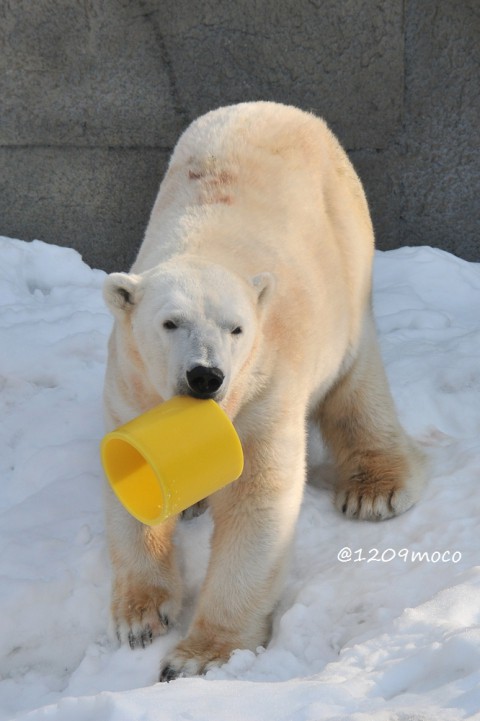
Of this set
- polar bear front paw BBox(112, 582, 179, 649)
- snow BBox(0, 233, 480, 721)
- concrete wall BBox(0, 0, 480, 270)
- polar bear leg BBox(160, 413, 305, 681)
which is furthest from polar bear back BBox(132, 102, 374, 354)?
concrete wall BBox(0, 0, 480, 270)

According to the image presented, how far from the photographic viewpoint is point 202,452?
7.79 feet

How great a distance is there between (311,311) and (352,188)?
84 cm

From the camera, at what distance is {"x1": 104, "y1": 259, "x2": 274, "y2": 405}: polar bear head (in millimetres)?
2346

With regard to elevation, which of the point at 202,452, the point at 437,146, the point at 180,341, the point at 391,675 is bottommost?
the point at 437,146

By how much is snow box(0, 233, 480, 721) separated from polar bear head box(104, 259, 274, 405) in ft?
2.22

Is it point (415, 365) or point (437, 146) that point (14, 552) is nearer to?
point (415, 365)

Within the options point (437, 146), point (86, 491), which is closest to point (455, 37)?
point (437, 146)

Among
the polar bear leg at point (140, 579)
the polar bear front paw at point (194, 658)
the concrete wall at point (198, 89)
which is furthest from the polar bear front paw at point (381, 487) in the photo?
the concrete wall at point (198, 89)

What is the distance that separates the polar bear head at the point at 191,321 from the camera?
2346 millimetres

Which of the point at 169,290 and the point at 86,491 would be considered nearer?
the point at 169,290

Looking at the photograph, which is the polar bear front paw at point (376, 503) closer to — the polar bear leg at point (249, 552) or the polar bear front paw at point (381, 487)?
the polar bear front paw at point (381, 487)

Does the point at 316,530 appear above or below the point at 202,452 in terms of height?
below

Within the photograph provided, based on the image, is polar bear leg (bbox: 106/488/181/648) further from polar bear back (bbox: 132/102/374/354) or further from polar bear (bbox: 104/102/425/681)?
polar bear back (bbox: 132/102/374/354)

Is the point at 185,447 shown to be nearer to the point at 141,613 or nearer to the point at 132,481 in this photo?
the point at 132,481
